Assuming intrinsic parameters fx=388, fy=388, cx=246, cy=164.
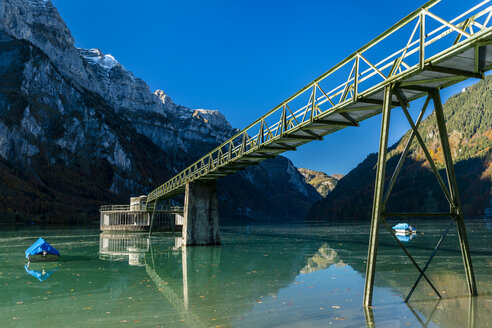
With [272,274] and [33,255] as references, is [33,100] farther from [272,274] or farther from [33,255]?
[272,274]

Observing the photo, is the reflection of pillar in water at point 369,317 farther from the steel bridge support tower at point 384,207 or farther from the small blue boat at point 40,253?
the small blue boat at point 40,253

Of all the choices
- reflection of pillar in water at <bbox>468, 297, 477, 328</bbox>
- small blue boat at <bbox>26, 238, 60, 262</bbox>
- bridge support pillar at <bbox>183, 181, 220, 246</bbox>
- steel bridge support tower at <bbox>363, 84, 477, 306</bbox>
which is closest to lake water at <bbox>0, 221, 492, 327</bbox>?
reflection of pillar in water at <bbox>468, 297, 477, 328</bbox>

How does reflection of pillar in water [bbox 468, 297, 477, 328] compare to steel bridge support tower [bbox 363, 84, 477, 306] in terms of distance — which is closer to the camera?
reflection of pillar in water [bbox 468, 297, 477, 328]

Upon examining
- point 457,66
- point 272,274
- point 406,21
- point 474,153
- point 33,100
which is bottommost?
point 272,274

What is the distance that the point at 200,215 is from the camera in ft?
131

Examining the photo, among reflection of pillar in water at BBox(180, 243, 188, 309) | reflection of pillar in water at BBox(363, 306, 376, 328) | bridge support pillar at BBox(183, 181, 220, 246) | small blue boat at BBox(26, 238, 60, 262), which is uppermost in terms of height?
bridge support pillar at BBox(183, 181, 220, 246)

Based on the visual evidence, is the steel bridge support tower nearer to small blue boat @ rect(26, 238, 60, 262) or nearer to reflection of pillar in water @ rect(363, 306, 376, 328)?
reflection of pillar in water @ rect(363, 306, 376, 328)

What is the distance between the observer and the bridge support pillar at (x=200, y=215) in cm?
3969

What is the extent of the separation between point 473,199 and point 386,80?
182343mm

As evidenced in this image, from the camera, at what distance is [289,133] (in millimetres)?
24438

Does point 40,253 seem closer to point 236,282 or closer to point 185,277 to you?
point 185,277

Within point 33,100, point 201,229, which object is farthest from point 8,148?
point 201,229

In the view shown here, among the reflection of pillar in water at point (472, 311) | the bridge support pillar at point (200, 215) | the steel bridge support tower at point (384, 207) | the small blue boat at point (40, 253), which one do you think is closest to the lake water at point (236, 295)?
the reflection of pillar in water at point (472, 311)

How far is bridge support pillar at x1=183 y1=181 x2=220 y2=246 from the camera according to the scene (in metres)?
39.7
